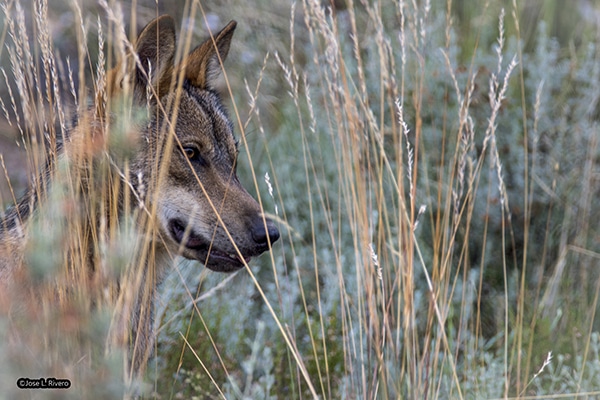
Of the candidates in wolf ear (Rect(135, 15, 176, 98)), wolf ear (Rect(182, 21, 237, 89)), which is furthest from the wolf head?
wolf ear (Rect(182, 21, 237, 89))

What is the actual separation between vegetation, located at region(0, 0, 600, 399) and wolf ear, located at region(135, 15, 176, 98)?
0.36 feet

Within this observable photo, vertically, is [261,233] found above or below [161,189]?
below

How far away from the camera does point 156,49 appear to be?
10.4ft

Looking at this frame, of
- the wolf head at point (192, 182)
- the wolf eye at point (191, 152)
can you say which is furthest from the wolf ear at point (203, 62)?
the wolf eye at point (191, 152)

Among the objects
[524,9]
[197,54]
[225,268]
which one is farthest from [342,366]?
[524,9]

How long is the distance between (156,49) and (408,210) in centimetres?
238

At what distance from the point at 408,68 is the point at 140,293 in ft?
9.25

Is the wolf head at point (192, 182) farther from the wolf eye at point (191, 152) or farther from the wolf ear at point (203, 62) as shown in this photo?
the wolf ear at point (203, 62)

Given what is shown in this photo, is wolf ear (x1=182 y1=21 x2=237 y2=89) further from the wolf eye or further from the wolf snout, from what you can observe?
the wolf snout

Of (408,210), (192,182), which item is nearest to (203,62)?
(192,182)

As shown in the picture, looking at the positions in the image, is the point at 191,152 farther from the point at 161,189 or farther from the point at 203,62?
the point at 203,62

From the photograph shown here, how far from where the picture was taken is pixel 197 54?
367 centimetres

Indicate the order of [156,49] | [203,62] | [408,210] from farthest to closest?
[408,210], [203,62], [156,49]

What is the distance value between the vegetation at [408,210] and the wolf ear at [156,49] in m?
0.11
